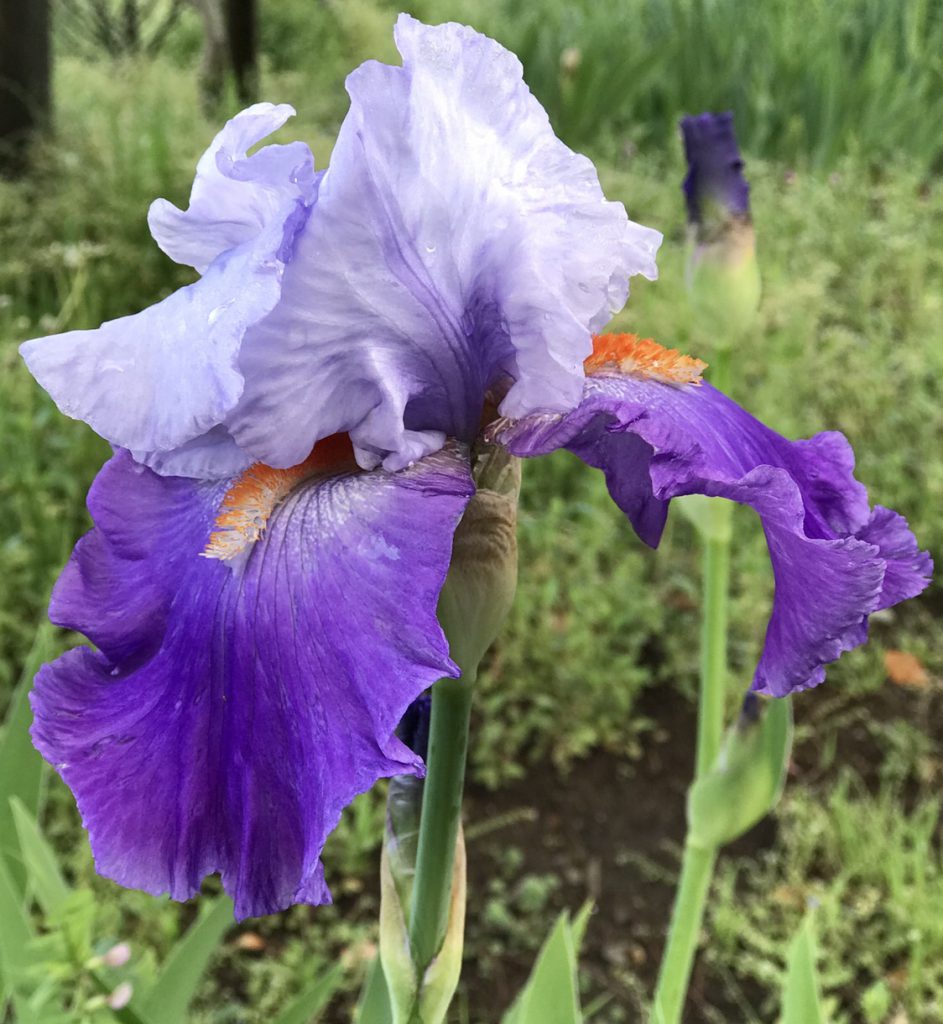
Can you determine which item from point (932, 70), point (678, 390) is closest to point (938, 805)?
point (678, 390)

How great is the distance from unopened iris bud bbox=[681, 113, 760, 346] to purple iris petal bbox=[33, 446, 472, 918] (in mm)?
773

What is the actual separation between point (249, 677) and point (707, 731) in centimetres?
78

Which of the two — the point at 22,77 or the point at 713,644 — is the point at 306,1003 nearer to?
the point at 713,644

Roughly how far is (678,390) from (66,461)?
1.93 m

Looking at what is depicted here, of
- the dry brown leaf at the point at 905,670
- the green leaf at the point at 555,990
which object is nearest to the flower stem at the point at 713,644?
the green leaf at the point at 555,990

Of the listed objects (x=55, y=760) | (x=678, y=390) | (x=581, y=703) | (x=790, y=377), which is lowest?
(x=581, y=703)

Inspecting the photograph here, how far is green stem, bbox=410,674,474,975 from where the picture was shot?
646 mm

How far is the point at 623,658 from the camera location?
6.97ft

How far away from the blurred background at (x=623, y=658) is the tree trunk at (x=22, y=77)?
11mm

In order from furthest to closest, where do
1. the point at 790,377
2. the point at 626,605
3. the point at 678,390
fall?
the point at 790,377 < the point at 626,605 < the point at 678,390

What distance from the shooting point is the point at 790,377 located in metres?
2.70

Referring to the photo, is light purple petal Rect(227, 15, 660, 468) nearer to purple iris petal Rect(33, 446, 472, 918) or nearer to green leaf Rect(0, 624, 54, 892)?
purple iris petal Rect(33, 446, 472, 918)

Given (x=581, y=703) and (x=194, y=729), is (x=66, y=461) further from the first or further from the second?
(x=194, y=729)

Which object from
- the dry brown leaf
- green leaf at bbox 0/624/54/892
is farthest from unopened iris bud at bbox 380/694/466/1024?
the dry brown leaf
